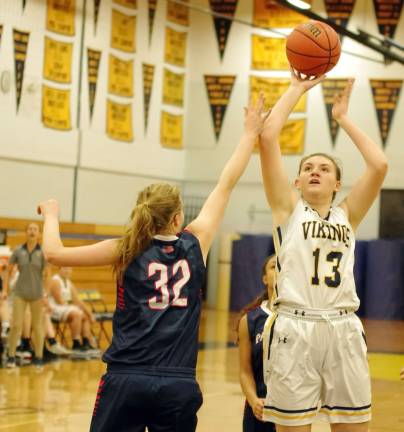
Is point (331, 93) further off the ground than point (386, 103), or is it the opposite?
point (331, 93)

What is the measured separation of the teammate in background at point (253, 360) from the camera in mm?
4355

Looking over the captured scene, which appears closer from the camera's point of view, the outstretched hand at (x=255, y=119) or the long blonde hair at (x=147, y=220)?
the long blonde hair at (x=147, y=220)

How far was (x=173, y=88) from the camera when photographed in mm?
21312

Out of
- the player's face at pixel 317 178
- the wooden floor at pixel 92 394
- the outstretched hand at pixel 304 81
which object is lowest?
the wooden floor at pixel 92 394

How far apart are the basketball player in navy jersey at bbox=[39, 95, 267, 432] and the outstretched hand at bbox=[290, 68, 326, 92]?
99 centimetres

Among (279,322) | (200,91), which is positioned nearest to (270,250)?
(200,91)

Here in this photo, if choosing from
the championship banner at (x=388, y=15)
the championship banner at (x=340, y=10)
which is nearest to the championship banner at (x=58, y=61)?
the championship banner at (x=340, y=10)

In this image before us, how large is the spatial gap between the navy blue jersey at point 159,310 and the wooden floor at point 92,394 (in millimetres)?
4008

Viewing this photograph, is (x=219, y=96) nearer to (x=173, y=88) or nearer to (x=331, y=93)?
(x=173, y=88)

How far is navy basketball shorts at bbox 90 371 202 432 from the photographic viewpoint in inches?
130

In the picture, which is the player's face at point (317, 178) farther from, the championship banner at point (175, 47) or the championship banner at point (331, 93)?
the championship banner at point (175, 47)

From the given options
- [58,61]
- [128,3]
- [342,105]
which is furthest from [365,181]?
[128,3]

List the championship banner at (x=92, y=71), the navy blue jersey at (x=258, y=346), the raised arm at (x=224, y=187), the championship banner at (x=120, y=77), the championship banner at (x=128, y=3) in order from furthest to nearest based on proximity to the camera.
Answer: the championship banner at (x=128, y=3)
the championship banner at (x=120, y=77)
the championship banner at (x=92, y=71)
the navy blue jersey at (x=258, y=346)
the raised arm at (x=224, y=187)

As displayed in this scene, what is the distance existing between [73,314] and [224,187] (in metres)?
8.61
